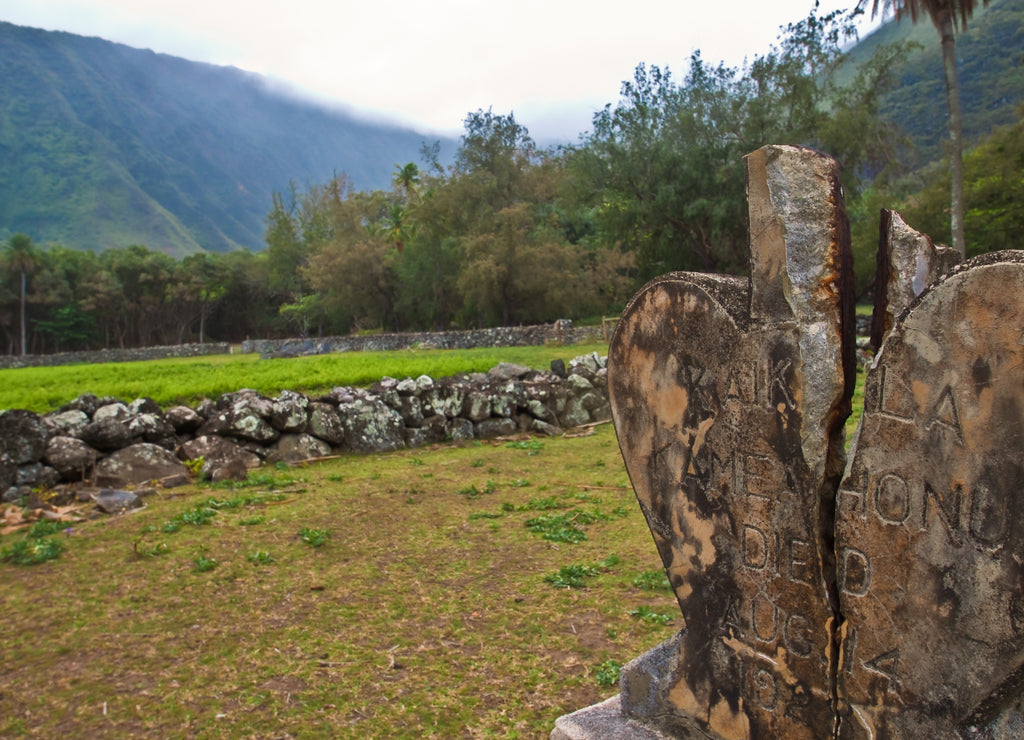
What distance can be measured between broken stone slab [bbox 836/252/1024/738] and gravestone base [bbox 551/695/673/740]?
774mm

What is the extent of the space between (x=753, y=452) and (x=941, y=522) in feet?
1.91

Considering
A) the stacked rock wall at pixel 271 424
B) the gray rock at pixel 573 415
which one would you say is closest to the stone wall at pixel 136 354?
the stacked rock wall at pixel 271 424

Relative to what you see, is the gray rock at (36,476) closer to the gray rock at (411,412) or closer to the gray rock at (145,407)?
the gray rock at (145,407)

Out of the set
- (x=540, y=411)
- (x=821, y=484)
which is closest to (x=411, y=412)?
(x=540, y=411)

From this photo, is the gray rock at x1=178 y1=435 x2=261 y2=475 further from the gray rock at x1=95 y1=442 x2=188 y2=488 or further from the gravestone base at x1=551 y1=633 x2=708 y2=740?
the gravestone base at x1=551 y1=633 x2=708 y2=740

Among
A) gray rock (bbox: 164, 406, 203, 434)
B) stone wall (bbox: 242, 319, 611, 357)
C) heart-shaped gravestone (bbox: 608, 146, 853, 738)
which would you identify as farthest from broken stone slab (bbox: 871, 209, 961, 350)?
stone wall (bbox: 242, 319, 611, 357)

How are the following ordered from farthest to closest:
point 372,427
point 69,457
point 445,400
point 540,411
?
point 540,411 → point 445,400 → point 372,427 → point 69,457

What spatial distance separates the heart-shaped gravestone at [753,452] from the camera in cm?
218

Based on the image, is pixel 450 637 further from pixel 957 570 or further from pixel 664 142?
pixel 664 142

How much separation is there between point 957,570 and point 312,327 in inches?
2009

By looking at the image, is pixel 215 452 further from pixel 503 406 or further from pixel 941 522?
pixel 941 522

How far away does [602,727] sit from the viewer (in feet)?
8.70

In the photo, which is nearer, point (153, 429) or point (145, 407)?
point (153, 429)

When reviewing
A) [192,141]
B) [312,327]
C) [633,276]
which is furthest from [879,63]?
[192,141]
